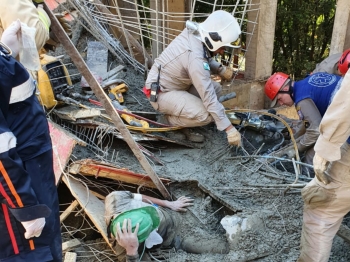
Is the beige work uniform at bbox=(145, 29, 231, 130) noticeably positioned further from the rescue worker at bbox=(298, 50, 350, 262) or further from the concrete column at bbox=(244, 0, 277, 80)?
the rescue worker at bbox=(298, 50, 350, 262)

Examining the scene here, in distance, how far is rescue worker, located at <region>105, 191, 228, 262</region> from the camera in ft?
9.58

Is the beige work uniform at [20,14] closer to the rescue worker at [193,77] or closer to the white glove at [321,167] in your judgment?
the rescue worker at [193,77]

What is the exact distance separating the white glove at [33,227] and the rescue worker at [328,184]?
172 centimetres

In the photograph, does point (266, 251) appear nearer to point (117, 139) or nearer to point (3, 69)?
point (117, 139)

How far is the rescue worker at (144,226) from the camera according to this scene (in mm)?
2921

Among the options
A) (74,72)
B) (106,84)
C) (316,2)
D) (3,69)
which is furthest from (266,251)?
(316,2)

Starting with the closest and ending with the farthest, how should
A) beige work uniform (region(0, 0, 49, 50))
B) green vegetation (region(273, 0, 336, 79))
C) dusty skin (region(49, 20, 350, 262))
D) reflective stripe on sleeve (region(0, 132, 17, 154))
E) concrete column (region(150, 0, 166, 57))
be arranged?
reflective stripe on sleeve (region(0, 132, 17, 154))
beige work uniform (region(0, 0, 49, 50))
dusty skin (region(49, 20, 350, 262))
concrete column (region(150, 0, 166, 57))
green vegetation (region(273, 0, 336, 79))

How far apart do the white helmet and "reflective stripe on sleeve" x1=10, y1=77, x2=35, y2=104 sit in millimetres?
2493

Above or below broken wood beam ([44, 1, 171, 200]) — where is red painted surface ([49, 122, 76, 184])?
below

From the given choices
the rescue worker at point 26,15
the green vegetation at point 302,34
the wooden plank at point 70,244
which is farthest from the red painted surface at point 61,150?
the green vegetation at point 302,34

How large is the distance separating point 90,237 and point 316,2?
7468 mm

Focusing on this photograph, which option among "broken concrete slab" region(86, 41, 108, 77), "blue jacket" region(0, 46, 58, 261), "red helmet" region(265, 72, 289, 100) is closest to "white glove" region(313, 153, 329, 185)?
"blue jacket" region(0, 46, 58, 261)

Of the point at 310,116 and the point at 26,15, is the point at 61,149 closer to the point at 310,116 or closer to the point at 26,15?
the point at 26,15

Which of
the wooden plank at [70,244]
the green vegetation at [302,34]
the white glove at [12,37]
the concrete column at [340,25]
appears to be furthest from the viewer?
the green vegetation at [302,34]
